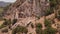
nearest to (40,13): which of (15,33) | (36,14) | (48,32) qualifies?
(36,14)

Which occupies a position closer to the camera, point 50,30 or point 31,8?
point 50,30

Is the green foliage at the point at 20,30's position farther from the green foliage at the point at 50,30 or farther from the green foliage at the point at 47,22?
the green foliage at the point at 50,30

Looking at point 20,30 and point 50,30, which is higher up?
point 50,30

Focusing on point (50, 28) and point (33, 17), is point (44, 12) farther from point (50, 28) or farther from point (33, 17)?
point (50, 28)

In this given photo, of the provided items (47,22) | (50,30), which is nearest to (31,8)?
(47,22)

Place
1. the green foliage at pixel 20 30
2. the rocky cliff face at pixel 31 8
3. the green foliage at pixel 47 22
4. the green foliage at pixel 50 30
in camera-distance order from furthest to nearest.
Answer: the rocky cliff face at pixel 31 8, the green foliage at pixel 20 30, the green foliage at pixel 47 22, the green foliage at pixel 50 30

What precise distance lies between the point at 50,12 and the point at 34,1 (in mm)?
7734

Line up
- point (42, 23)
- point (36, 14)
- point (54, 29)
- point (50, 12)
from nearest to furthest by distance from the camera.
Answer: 1. point (54, 29)
2. point (42, 23)
3. point (50, 12)
4. point (36, 14)

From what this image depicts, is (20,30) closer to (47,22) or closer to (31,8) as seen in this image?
(47,22)

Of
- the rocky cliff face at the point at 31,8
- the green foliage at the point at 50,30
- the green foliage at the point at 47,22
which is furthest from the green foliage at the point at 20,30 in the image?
the rocky cliff face at the point at 31,8

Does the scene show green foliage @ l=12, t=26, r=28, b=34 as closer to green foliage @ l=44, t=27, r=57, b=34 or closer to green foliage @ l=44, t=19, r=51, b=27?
green foliage @ l=44, t=19, r=51, b=27

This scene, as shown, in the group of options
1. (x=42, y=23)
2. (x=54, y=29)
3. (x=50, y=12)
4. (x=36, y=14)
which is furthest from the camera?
(x=36, y=14)

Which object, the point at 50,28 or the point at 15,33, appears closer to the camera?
the point at 50,28

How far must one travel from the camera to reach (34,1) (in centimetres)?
5412
